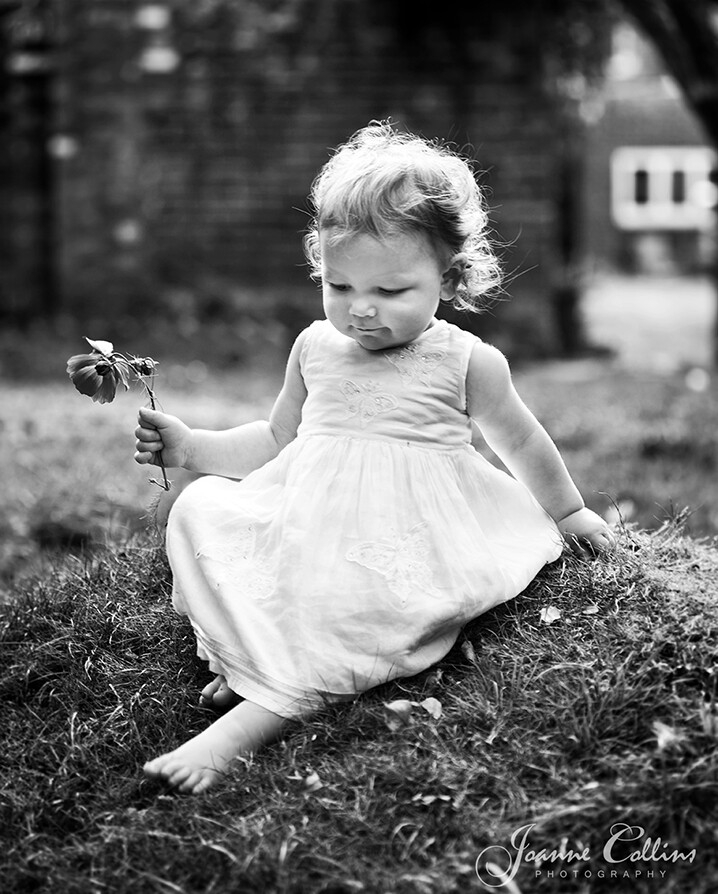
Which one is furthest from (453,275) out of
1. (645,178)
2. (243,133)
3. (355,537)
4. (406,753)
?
(645,178)

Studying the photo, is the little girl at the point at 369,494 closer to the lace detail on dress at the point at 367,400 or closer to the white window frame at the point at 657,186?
the lace detail on dress at the point at 367,400

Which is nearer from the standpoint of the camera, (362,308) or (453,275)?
(362,308)

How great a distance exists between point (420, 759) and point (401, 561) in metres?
0.47

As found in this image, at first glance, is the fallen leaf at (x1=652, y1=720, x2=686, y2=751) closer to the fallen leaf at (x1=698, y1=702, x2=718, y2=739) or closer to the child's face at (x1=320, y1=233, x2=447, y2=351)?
the fallen leaf at (x1=698, y1=702, x2=718, y2=739)

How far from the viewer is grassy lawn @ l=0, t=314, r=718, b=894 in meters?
2.06

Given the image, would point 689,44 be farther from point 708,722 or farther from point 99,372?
point 708,722

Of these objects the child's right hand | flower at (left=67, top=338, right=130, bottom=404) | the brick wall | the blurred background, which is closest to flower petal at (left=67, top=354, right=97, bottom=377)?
flower at (left=67, top=338, right=130, bottom=404)

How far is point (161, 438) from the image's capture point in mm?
2863

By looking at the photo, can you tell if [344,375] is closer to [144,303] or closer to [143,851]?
[143,851]

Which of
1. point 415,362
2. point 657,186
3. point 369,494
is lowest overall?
point 657,186

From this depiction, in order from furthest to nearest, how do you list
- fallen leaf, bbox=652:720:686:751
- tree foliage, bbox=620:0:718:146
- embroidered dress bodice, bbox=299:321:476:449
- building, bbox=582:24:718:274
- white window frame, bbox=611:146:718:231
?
white window frame, bbox=611:146:718:231
building, bbox=582:24:718:274
tree foliage, bbox=620:0:718:146
embroidered dress bodice, bbox=299:321:476:449
fallen leaf, bbox=652:720:686:751

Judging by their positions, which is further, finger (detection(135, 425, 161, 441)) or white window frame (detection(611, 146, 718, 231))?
white window frame (detection(611, 146, 718, 231))

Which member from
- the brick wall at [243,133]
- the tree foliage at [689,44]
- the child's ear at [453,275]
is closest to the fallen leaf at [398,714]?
the child's ear at [453,275]

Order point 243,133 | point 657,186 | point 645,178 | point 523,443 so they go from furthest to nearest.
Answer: point 645,178 → point 657,186 → point 243,133 → point 523,443
